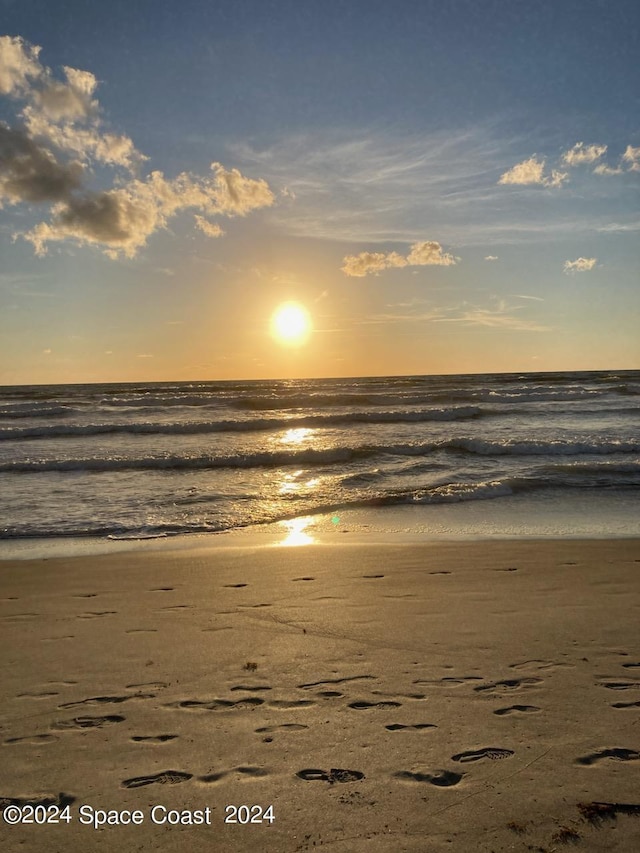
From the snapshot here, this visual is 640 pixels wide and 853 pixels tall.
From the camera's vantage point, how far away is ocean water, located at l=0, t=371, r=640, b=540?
432 inches

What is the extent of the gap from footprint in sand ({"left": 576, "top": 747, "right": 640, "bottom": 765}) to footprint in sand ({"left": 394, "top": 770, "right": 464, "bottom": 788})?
732 mm

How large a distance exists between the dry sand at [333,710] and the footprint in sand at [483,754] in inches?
0.5

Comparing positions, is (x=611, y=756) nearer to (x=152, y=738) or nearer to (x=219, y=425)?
(x=152, y=738)

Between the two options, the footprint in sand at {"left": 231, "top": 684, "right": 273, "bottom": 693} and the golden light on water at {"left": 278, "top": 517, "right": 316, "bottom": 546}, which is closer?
the footprint in sand at {"left": 231, "top": 684, "right": 273, "bottom": 693}

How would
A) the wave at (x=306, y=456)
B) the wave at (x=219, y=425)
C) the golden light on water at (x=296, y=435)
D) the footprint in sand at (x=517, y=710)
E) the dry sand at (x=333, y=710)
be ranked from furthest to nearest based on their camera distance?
the wave at (x=219, y=425)
the golden light on water at (x=296, y=435)
the wave at (x=306, y=456)
the footprint in sand at (x=517, y=710)
the dry sand at (x=333, y=710)

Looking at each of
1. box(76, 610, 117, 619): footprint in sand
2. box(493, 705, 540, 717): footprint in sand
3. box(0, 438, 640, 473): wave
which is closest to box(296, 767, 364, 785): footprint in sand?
box(493, 705, 540, 717): footprint in sand

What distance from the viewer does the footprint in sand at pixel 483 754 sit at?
326cm

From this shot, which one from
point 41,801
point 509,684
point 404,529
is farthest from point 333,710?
point 404,529

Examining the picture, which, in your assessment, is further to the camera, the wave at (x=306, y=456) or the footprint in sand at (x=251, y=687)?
the wave at (x=306, y=456)

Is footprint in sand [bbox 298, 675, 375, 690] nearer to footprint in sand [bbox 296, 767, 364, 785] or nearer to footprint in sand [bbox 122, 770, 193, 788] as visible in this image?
footprint in sand [bbox 296, 767, 364, 785]

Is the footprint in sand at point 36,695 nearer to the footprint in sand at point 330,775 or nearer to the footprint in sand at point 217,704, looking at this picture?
the footprint in sand at point 217,704

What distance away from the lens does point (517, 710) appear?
376 centimetres

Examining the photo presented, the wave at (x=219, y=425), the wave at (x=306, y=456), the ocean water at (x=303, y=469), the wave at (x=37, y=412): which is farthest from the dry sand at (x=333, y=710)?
the wave at (x=37, y=412)

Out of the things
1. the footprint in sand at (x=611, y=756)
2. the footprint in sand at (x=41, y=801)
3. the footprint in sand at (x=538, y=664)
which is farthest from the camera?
the footprint in sand at (x=538, y=664)
